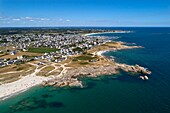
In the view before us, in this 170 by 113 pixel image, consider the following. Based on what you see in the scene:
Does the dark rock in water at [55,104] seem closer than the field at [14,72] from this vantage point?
Yes

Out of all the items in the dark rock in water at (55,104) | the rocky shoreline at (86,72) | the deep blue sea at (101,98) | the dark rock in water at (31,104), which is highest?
the rocky shoreline at (86,72)

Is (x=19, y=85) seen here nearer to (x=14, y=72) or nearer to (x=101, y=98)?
(x=14, y=72)

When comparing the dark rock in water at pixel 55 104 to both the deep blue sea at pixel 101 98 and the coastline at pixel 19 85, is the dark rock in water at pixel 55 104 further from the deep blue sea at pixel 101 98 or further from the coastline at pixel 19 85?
the coastline at pixel 19 85

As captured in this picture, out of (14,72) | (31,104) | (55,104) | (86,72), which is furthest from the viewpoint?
(86,72)

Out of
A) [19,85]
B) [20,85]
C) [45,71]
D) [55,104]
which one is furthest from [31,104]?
[45,71]

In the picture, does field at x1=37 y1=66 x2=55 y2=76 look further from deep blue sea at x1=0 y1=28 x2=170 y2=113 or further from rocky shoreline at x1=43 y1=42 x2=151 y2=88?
deep blue sea at x1=0 y1=28 x2=170 y2=113

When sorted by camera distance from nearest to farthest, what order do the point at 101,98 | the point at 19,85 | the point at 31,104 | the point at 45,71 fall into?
the point at 31,104
the point at 101,98
the point at 19,85
the point at 45,71

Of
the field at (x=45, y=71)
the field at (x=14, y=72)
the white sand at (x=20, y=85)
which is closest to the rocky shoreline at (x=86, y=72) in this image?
the white sand at (x=20, y=85)

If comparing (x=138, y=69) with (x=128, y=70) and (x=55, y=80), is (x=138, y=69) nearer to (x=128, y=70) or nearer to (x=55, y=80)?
(x=128, y=70)
